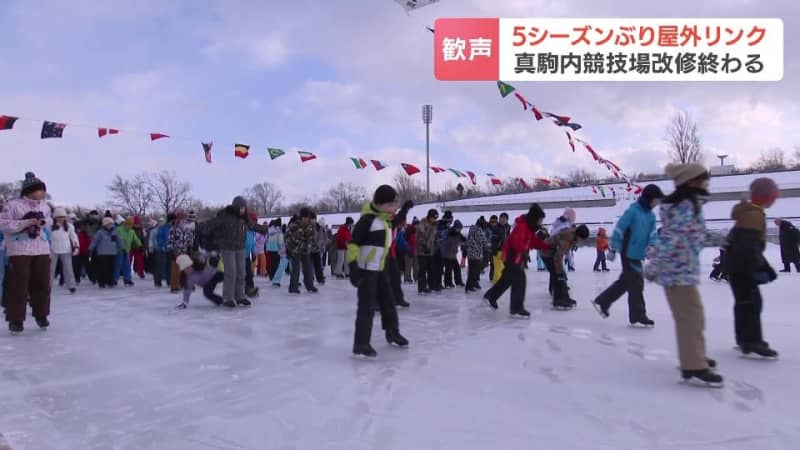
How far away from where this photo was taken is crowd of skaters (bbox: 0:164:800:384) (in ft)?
13.3

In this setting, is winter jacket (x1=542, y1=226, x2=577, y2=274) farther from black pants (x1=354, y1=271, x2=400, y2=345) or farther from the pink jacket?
the pink jacket

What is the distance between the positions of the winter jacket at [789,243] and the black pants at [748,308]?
10522 millimetres

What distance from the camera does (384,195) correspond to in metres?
5.05

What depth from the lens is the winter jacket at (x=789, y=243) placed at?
43.7ft

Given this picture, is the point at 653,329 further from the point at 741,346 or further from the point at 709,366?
the point at 709,366

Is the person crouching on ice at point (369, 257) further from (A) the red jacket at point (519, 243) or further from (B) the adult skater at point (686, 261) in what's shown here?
(A) the red jacket at point (519, 243)

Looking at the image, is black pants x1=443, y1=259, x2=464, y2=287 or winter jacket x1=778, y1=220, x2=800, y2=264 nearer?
black pants x1=443, y1=259, x2=464, y2=287

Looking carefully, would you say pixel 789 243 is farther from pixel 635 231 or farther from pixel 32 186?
pixel 32 186

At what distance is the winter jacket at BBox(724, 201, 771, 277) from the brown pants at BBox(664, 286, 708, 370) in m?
0.93

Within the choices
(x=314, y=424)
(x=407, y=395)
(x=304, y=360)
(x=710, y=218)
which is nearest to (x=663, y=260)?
(x=407, y=395)

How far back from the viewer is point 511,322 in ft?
22.4

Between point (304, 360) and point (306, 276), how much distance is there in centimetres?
546

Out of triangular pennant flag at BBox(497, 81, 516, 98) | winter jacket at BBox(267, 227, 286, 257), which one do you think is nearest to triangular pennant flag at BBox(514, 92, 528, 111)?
triangular pennant flag at BBox(497, 81, 516, 98)

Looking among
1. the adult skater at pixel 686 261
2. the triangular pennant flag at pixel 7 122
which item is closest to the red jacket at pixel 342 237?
the triangular pennant flag at pixel 7 122
